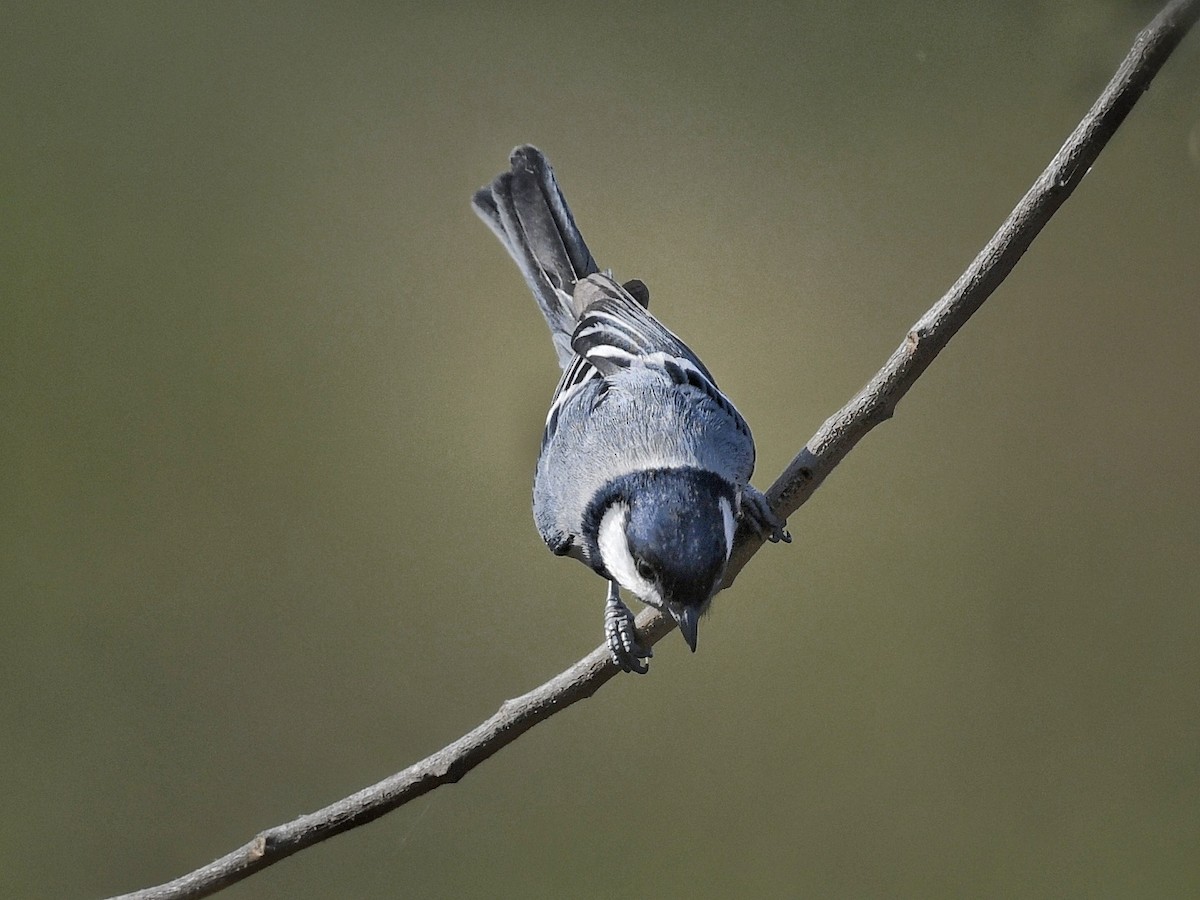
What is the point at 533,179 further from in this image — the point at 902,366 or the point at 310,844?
the point at 310,844

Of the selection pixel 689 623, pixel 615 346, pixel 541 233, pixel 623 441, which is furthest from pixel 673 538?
pixel 541 233

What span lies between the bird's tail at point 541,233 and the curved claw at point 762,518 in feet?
1.05

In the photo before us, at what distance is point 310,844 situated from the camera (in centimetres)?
75

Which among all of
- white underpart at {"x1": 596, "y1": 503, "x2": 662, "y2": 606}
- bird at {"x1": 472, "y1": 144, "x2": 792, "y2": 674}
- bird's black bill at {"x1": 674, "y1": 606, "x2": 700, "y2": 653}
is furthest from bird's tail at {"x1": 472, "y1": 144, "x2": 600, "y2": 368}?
bird's black bill at {"x1": 674, "y1": 606, "x2": 700, "y2": 653}

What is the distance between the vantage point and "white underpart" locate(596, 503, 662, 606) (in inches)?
32.5

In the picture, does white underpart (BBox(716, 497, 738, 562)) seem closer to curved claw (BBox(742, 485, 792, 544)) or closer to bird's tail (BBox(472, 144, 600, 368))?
curved claw (BBox(742, 485, 792, 544))

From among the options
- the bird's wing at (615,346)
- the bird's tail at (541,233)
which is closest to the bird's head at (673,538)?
the bird's wing at (615,346)

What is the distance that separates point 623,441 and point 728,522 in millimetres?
137

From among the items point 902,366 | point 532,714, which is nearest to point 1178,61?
point 902,366

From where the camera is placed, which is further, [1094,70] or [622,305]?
[622,305]

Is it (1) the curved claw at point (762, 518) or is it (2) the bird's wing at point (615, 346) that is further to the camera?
(2) the bird's wing at point (615, 346)

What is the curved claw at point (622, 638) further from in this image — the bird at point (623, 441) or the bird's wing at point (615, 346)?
the bird's wing at point (615, 346)

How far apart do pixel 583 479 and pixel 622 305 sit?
22 centimetres

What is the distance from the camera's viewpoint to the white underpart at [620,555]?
0.82 meters
